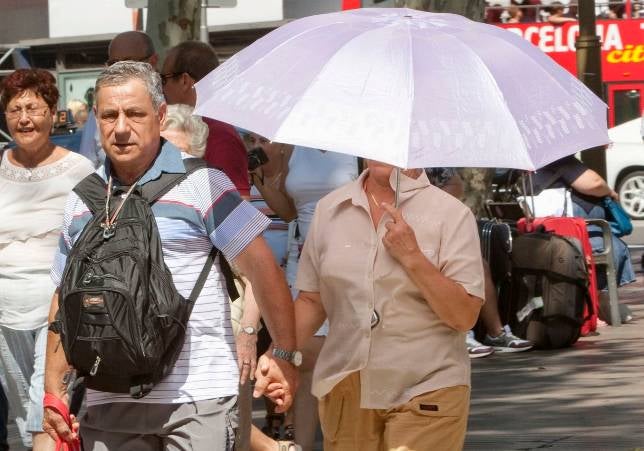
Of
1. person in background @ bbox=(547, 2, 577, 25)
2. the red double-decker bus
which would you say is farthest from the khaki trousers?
person in background @ bbox=(547, 2, 577, 25)

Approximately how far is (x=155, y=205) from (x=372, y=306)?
29.9 inches

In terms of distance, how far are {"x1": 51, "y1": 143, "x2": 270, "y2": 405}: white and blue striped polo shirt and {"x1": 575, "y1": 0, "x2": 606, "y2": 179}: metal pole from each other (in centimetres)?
1075

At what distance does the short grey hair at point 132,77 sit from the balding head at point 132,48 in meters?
2.44

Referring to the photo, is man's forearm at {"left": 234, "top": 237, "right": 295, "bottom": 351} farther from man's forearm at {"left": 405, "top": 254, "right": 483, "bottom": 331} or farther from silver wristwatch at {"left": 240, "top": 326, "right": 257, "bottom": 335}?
silver wristwatch at {"left": 240, "top": 326, "right": 257, "bottom": 335}

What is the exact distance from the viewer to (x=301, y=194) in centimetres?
827

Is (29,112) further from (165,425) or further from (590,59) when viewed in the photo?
(590,59)

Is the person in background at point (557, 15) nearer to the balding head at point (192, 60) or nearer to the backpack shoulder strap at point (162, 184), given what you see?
the balding head at point (192, 60)

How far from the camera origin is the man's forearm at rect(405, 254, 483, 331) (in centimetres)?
505

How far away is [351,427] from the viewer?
A: 5234 millimetres

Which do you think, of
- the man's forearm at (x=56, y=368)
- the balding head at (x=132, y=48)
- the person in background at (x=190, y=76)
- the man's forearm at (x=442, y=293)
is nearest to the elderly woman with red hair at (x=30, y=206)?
the balding head at (x=132, y=48)

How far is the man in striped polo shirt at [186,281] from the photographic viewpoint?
4.83 m

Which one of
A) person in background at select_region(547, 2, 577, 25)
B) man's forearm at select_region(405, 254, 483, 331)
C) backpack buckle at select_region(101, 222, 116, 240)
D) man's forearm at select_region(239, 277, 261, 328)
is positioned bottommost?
person in background at select_region(547, 2, 577, 25)

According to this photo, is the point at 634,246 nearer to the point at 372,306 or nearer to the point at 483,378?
the point at 483,378

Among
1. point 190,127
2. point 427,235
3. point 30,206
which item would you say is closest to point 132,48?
point 30,206
